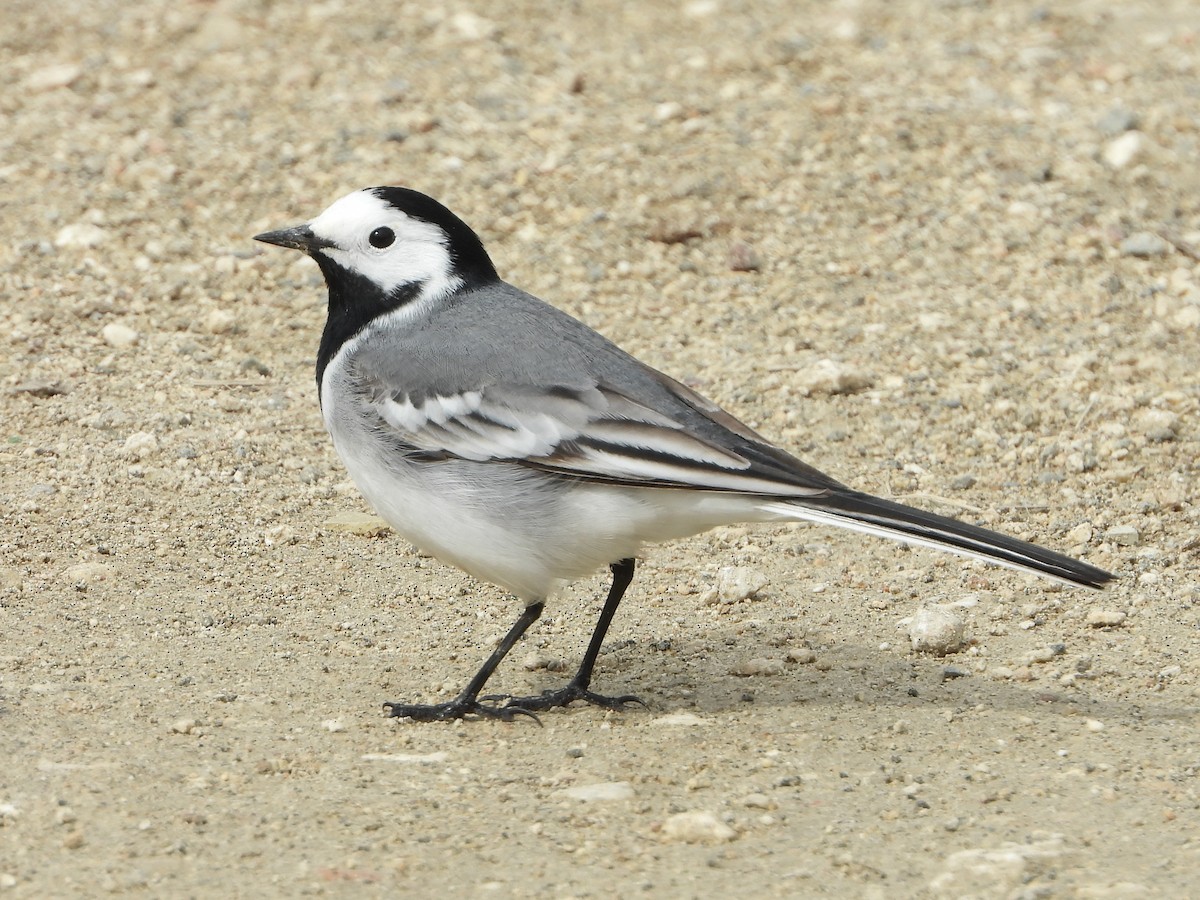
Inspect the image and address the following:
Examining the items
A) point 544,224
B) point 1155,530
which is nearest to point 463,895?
point 1155,530

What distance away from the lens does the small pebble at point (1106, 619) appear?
20.2 ft

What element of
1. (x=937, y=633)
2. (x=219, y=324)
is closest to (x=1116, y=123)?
(x=937, y=633)

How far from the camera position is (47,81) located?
10.6 m

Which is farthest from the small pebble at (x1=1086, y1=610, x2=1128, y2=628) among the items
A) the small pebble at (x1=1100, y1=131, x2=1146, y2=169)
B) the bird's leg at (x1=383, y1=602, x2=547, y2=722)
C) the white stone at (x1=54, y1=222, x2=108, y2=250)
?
the white stone at (x1=54, y1=222, x2=108, y2=250)

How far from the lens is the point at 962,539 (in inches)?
197

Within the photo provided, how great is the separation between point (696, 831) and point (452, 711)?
127 cm

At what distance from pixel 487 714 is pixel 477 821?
0.97m

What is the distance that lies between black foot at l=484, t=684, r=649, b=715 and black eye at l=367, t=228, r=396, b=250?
1676mm

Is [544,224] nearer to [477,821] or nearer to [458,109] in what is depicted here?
[458,109]

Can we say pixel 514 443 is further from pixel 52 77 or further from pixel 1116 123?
pixel 52 77

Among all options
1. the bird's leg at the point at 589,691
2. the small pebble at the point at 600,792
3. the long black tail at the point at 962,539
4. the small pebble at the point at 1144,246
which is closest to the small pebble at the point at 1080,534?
the long black tail at the point at 962,539

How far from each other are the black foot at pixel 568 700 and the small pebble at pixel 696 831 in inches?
45.3

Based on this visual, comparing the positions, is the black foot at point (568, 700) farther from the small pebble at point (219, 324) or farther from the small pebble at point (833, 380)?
the small pebble at point (219, 324)

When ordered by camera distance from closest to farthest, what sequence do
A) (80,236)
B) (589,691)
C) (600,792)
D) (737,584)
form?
(600,792) → (589,691) → (737,584) → (80,236)
